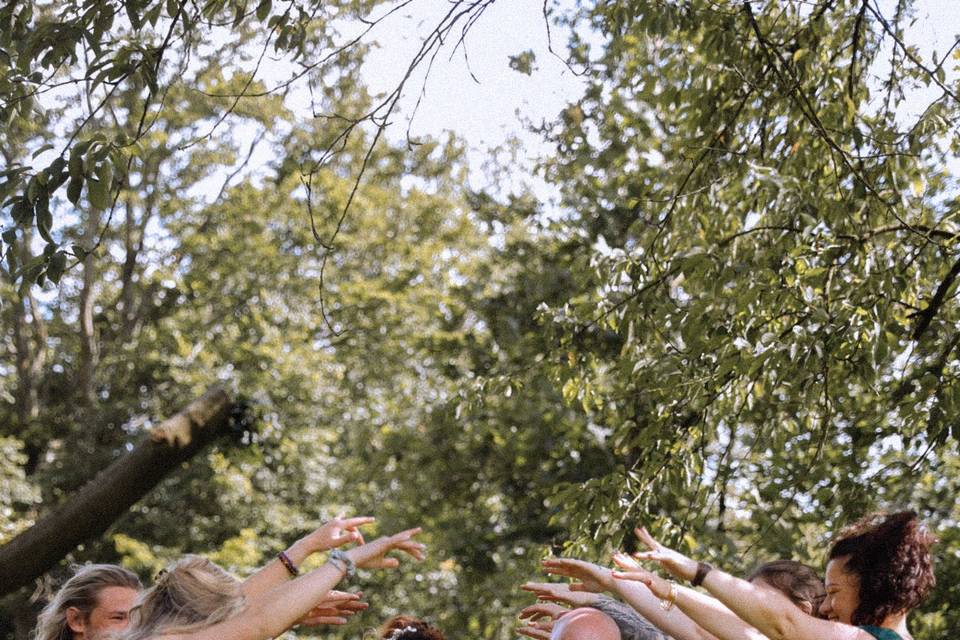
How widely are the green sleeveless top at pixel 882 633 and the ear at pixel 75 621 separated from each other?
2.19m

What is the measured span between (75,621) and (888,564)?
7.46ft

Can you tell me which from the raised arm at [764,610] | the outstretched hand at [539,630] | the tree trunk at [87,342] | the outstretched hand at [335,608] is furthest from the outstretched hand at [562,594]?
the tree trunk at [87,342]

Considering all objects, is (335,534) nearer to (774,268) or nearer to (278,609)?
(278,609)

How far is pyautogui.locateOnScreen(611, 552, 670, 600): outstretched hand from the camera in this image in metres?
2.59

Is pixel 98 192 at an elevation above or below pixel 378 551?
above

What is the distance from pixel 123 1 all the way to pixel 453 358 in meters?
10.4

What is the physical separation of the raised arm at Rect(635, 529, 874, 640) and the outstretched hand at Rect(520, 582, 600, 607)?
0.76 ft

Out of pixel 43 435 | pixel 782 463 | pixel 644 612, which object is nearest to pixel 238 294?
pixel 43 435

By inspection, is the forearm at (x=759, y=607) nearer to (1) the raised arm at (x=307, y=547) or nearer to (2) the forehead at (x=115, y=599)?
(1) the raised arm at (x=307, y=547)

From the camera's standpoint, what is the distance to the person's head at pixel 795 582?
309cm

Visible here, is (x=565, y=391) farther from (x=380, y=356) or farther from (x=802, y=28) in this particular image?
(x=380, y=356)

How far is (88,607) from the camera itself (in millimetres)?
3484

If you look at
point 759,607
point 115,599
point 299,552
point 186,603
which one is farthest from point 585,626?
point 115,599

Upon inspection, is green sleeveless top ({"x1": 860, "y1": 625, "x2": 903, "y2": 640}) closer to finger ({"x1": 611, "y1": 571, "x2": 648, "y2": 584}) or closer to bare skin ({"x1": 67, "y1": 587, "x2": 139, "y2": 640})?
finger ({"x1": 611, "y1": 571, "x2": 648, "y2": 584})
